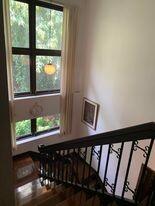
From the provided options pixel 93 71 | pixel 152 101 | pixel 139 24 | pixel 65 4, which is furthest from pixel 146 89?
pixel 65 4

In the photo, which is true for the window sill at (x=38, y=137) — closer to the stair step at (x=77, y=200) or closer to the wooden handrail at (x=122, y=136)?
the stair step at (x=77, y=200)

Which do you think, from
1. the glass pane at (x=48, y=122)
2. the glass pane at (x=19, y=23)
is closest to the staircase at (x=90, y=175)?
the glass pane at (x=48, y=122)

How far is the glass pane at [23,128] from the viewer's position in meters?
4.17

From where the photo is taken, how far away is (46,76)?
422cm

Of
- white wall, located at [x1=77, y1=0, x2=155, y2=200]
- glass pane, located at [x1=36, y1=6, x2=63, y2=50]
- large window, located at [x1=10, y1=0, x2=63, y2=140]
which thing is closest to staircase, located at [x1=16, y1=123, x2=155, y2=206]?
white wall, located at [x1=77, y1=0, x2=155, y2=200]

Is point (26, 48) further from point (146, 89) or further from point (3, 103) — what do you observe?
point (3, 103)

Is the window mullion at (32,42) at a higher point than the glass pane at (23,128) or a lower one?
higher

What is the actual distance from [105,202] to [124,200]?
31cm

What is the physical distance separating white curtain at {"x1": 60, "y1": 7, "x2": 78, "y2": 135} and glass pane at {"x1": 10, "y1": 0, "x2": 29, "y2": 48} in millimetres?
829

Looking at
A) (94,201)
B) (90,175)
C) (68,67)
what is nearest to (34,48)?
(68,67)

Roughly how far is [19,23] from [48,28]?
0.64 metres

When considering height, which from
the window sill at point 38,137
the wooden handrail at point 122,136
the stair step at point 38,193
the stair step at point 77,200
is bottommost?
the stair step at point 38,193

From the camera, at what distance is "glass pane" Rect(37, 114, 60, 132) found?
449 cm

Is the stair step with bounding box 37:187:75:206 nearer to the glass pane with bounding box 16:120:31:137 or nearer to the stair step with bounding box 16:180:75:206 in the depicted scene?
the stair step with bounding box 16:180:75:206
